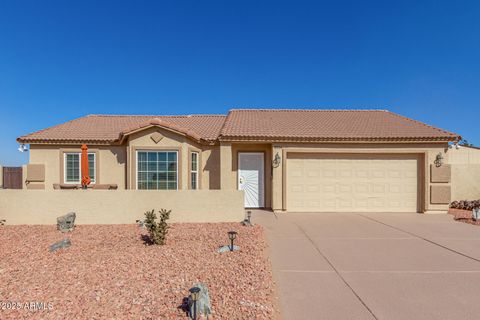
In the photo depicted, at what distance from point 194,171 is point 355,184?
24.7ft

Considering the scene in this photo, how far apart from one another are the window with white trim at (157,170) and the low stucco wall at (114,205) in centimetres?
156

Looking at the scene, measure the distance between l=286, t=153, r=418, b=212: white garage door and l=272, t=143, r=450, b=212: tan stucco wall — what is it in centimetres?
28

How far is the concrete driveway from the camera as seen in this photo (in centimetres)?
359

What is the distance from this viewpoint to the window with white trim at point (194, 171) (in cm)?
1084

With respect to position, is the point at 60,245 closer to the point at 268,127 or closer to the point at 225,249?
the point at 225,249

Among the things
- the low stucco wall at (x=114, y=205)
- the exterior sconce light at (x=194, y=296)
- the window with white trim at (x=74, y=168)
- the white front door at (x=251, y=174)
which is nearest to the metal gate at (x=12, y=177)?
the window with white trim at (x=74, y=168)

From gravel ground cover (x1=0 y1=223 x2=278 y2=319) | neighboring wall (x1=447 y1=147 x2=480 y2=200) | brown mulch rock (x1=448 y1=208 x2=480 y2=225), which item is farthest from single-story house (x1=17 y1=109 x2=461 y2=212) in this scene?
gravel ground cover (x1=0 y1=223 x2=278 y2=319)

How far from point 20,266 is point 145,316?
368 centimetres

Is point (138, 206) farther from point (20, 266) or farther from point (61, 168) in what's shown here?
point (61, 168)

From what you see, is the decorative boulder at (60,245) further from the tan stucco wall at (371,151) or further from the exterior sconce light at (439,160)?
the exterior sconce light at (439,160)

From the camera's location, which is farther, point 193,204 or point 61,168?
point 61,168

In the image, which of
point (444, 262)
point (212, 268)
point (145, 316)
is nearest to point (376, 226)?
point (444, 262)

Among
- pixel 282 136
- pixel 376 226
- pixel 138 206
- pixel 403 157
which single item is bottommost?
pixel 376 226

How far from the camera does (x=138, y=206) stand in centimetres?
864
